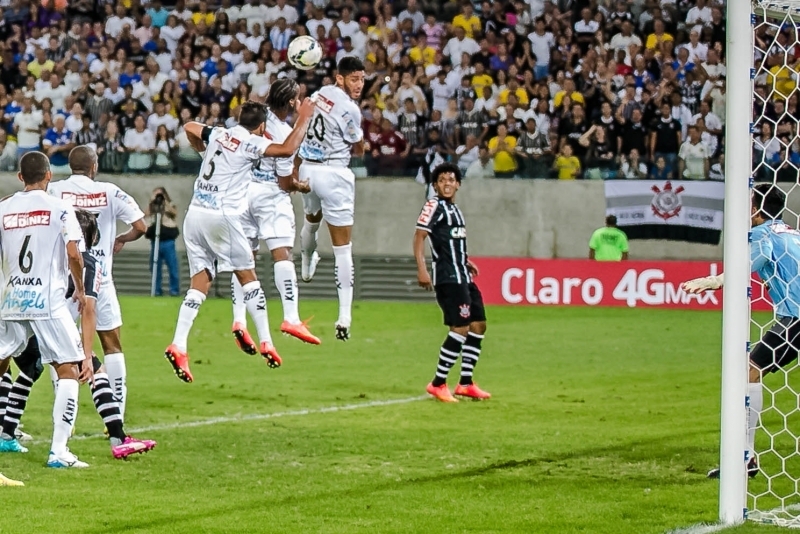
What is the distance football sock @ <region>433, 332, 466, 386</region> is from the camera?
13602 millimetres

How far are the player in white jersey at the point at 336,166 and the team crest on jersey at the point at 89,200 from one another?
253 centimetres

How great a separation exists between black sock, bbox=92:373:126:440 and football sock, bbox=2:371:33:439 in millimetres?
621

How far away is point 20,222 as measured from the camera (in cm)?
884

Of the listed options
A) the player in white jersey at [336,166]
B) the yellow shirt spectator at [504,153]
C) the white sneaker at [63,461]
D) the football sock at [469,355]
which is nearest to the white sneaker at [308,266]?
the player in white jersey at [336,166]

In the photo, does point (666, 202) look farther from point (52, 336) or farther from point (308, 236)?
point (52, 336)

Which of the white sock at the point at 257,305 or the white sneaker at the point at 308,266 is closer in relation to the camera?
the white sock at the point at 257,305

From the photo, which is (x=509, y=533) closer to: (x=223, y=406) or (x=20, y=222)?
(x=20, y=222)

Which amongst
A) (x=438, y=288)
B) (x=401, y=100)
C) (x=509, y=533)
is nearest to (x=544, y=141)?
(x=401, y=100)

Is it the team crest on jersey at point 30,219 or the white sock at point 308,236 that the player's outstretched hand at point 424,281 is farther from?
the team crest on jersey at point 30,219

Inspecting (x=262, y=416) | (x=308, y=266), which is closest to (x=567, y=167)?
(x=308, y=266)

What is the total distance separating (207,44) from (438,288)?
16262 mm

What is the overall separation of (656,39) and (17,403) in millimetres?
18218

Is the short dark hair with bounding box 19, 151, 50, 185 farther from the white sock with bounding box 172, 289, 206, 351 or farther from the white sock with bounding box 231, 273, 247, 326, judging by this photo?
the white sock with bounding box 231, 273, 247, 326

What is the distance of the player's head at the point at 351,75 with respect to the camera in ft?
38.2
